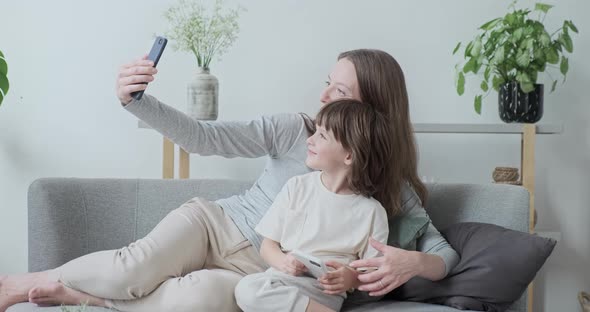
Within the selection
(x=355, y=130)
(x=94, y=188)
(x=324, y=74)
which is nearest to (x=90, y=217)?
(x=94, y=188)

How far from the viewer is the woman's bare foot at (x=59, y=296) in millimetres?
1924

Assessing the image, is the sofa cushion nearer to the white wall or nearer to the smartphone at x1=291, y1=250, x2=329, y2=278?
the smartphone at x1=291, y1=250, x2=329, y2=278

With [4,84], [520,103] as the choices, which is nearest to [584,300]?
[520,103]

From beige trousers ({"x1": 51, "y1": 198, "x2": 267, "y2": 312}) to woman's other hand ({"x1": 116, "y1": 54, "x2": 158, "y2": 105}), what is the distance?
1.38 ft

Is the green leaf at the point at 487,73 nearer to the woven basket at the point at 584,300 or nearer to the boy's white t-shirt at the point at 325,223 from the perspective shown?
the woven basket at the point at 584,300

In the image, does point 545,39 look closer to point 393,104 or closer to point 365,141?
point 393,104

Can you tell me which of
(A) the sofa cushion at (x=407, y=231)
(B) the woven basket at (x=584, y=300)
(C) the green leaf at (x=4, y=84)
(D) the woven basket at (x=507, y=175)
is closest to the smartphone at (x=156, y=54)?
(A) the sofa cushion at (x=407, y=231)

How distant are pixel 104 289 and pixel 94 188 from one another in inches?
19.1

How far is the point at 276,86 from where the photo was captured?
3.25 meters

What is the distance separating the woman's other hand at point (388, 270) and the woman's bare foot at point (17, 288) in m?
0.83

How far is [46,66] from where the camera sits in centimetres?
327

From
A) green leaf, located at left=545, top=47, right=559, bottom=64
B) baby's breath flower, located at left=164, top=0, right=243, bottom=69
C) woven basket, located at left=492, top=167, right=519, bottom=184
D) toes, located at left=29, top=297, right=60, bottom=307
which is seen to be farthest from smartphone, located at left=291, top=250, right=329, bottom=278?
green leaf, located at left=545, top=47, right=559, bottom=64

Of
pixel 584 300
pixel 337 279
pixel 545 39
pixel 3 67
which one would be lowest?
pixel 584 300

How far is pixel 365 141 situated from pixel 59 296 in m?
0.88
